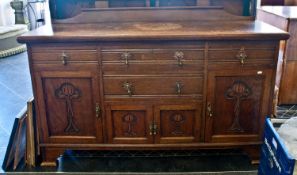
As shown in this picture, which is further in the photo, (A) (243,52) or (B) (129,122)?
(B) (129,122)

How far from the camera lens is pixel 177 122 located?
1985 millimetres

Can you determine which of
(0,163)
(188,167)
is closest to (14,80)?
(0,163)

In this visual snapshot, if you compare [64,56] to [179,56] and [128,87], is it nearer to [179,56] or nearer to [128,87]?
[128,87]

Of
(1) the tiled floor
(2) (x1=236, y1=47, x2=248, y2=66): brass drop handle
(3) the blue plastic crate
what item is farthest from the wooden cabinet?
(1) the tiled floor

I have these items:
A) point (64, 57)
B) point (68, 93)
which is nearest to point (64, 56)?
point (64, 57)

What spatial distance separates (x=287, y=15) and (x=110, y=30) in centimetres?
158

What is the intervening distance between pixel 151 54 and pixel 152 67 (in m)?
0.08

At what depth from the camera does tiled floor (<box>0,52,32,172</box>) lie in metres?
2.57

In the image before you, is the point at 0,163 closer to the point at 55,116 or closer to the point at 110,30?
the point at 55,116

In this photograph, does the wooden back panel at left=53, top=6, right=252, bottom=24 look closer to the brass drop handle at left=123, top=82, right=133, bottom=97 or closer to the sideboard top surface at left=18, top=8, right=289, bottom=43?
the sideboard top surface at left=18, top=8, right=289, bottom=43

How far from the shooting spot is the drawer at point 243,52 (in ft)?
5.92

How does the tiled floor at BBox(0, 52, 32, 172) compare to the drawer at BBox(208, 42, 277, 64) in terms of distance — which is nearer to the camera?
the drawer at BBox(208, 42, 277, 64)

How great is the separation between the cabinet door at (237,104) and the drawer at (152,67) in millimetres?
113

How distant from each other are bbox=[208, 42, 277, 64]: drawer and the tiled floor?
5.09 ft
